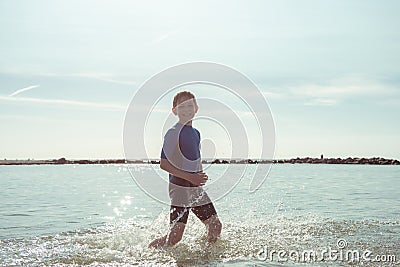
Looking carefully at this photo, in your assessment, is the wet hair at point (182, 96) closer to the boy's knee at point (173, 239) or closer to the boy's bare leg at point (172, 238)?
the boy's bare leg at point (172, 238)

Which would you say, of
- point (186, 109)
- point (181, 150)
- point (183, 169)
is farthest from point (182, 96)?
point (183, 169)

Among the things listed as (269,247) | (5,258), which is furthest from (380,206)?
(5,258)

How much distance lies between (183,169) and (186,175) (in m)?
0.16

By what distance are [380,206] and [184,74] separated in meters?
8.51

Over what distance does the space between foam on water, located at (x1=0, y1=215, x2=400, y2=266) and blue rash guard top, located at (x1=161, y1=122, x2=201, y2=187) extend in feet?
4.06

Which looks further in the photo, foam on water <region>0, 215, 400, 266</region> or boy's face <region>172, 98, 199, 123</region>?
boy's face <region>172, 98, 199, 123</region>

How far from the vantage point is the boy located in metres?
7.59

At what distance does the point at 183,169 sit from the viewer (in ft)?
25.0

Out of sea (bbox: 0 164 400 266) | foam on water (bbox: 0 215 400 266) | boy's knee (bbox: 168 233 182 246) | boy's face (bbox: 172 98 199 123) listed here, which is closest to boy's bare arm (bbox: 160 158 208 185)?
sea (bbox: 0 164 400 266)

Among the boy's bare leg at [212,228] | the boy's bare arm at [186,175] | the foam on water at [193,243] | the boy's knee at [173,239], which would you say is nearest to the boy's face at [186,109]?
the boy's bare arm at [186,175]

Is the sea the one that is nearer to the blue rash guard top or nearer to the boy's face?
the blue rash guard top

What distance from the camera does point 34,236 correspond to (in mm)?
9133

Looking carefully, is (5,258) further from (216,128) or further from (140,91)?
(216,128)

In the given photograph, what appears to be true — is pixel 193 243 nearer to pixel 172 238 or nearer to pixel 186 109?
pixel 172 238
